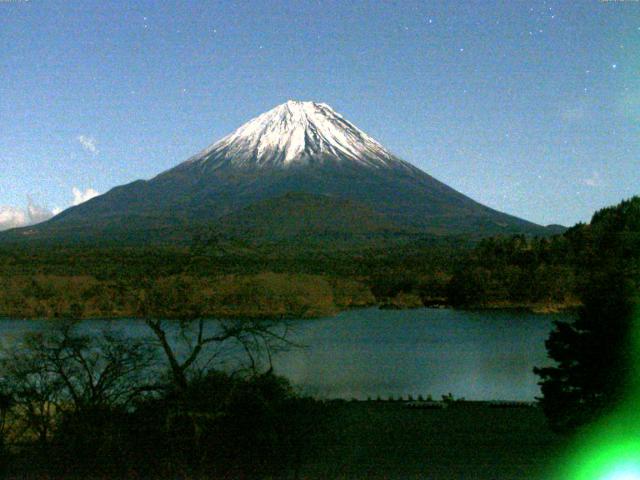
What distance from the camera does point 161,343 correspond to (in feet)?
22.9

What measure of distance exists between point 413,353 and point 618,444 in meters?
19.1

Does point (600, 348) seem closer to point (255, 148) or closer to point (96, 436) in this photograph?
point (96, 436)

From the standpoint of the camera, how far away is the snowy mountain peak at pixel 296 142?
11144cm

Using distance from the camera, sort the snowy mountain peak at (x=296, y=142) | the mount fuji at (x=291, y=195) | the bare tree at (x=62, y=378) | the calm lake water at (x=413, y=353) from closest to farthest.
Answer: the bare tree at (x=62, y=378), the calm lake water at (x=413, y=353), the mount fuji at (x=291, y=195), the snowy mountain peak at (x=296, y=142)

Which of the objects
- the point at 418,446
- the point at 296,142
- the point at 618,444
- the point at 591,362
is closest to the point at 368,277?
the point at 418,446

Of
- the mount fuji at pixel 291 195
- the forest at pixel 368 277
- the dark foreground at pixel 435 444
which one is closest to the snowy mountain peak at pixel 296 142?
the mount fuji at pixel 291 195

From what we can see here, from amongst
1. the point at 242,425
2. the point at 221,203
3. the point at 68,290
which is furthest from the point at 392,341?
the point at 221,203

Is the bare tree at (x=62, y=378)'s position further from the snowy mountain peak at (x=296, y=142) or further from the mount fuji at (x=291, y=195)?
the snowy mountain peak at (x=296, y=142)

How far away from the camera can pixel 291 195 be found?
8506cm

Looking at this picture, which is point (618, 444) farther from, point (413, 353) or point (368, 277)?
point (368, 277)

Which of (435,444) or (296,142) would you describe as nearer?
(435,444)

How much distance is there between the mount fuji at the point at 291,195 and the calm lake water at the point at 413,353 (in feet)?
78.9

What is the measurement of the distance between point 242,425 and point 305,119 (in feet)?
388

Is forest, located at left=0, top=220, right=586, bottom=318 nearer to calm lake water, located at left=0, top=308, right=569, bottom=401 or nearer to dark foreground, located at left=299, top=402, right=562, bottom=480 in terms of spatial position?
calm lake water, located at left=0, top=308, right=569, bottom=401
